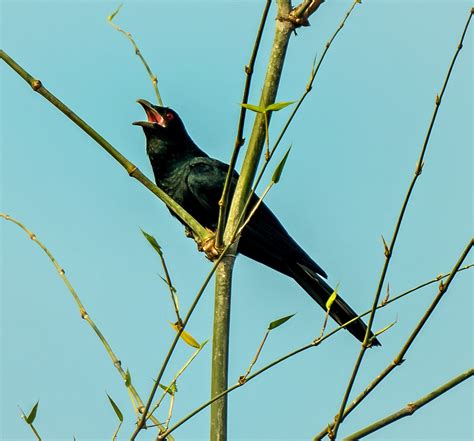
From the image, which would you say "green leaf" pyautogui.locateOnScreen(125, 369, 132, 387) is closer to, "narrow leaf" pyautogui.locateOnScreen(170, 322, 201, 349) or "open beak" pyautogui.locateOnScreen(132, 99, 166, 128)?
"narrow leaf" pyautogui.locateOnScreen(170, 322, 201, 349)

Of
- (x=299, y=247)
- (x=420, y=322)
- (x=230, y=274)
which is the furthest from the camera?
(x=299, y=247)

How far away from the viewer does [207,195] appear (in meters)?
6.32

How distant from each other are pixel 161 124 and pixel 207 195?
2.59 ft

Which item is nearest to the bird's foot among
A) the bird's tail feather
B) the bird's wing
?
the bird's tail feather

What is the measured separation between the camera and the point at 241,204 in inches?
125

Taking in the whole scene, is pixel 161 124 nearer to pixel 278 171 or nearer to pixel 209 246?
pixel 209 246

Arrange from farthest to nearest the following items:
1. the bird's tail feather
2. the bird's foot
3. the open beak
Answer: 1. the open beak
2. the bird's tail feather
3. the bird's foot

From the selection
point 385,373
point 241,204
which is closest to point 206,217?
point 241,204

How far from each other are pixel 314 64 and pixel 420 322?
1046 millimetres

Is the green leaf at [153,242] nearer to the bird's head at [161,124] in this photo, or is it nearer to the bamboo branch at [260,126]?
the bamboo branch at [260,126]

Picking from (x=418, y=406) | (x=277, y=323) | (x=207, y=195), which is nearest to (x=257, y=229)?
(x=207, y=195)

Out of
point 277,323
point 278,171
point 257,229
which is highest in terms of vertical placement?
point 257,229

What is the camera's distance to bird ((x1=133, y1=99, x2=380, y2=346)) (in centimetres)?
614

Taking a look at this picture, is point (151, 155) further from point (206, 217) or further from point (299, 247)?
point (299, 247)
